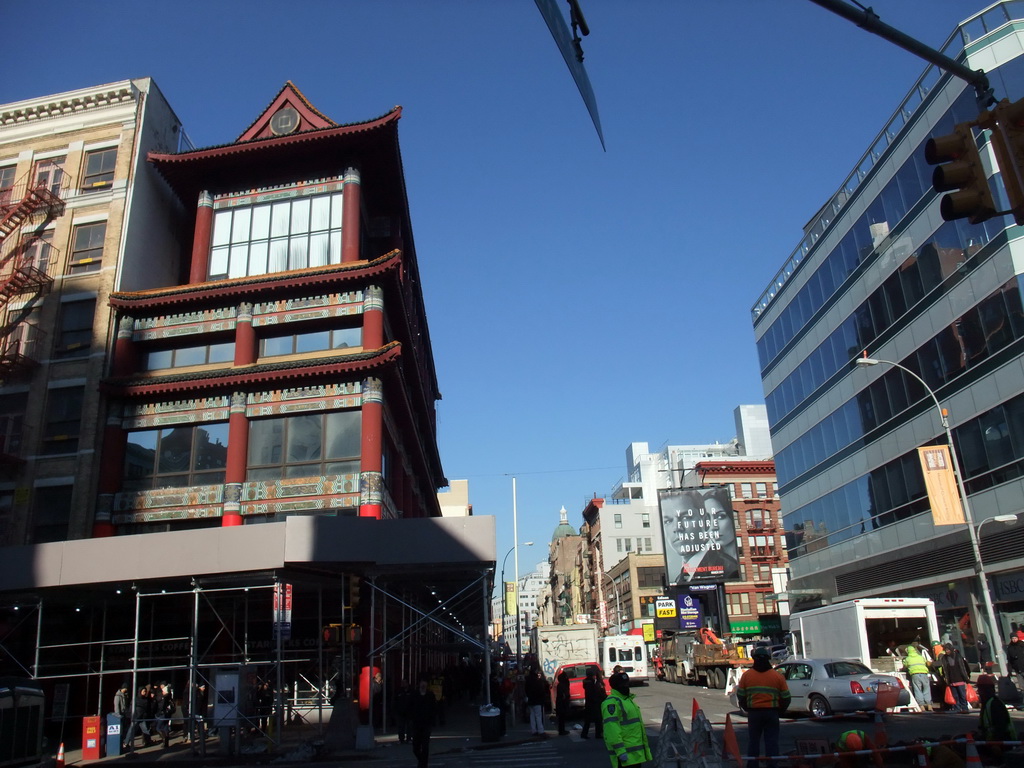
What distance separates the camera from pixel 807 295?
45969mm

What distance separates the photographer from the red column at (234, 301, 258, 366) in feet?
99.6

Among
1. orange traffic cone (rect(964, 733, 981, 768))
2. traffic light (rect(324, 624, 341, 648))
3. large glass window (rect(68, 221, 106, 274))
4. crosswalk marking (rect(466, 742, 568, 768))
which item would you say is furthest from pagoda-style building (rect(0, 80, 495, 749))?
orange traffic cone (rect(964, 733, 981, 768))

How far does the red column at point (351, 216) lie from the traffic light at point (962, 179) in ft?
84.5

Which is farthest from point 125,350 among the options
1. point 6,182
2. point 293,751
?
point 293,751

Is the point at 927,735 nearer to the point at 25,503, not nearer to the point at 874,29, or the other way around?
the point at 874,29

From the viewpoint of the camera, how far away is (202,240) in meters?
32.9

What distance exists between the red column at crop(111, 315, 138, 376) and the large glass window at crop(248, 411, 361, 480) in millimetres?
5904

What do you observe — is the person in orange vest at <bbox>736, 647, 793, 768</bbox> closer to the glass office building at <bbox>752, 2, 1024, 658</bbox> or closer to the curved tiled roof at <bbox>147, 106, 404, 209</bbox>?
the glass office building at <bbox>752, 2, 1024, 658</bbox>

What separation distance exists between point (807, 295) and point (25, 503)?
39.2 metres

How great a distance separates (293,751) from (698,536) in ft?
167

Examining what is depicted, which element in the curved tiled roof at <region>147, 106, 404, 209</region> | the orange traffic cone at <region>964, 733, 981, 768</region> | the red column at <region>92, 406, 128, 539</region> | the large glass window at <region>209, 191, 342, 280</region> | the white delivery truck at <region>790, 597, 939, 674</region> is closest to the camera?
the orange traffic cone at <region>964, 733, 981, 768</region>

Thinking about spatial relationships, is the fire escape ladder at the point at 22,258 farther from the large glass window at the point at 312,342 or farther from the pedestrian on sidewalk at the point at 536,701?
the pedestrian on sidewalk at the point at 536,701

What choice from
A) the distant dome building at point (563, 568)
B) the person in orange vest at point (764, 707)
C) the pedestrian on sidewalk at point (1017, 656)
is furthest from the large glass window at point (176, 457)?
the distant dome building at point (563, 568)

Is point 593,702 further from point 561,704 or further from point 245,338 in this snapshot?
point 245,338
